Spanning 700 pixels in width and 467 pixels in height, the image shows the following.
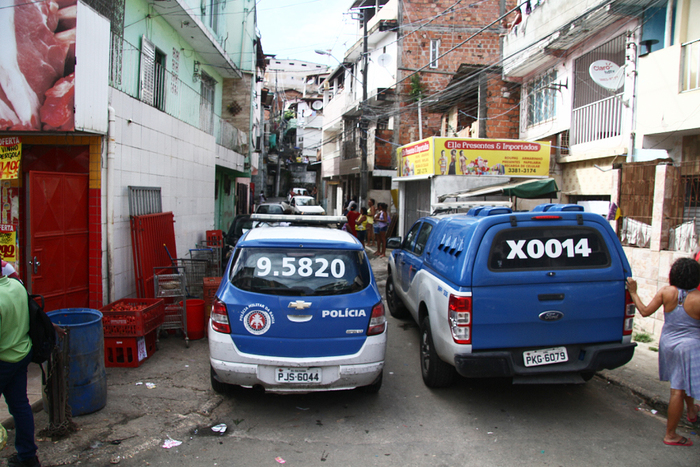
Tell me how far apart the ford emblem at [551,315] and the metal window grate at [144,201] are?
20.6 ft

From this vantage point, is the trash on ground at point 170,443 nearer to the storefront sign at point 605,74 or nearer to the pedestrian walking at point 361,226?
the storefront sign at point 605,74

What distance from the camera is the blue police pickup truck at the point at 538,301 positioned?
4.29 m

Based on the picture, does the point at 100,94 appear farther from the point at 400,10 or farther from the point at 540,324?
the point at 400,10

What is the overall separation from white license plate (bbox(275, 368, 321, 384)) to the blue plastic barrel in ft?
5.70

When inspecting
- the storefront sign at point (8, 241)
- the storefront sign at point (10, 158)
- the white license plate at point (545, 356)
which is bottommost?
the white license plate at point (545, 356)

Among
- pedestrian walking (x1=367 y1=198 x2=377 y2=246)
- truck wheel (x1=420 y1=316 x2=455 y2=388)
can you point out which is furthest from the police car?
pedestrian walking (x1=367 y1=198 x2=377 y2=246)

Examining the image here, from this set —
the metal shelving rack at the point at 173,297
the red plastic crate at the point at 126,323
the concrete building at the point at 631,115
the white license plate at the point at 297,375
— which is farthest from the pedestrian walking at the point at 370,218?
the white license plate at the point at 297,375

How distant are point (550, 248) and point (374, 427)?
2.35 metres

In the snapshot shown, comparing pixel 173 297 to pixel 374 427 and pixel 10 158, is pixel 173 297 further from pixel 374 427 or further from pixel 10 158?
pixel 374 427

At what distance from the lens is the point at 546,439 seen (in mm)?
4152

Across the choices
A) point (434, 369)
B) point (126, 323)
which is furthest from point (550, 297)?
point (126, 323)

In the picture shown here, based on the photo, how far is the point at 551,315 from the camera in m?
4.32

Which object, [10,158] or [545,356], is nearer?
[545,356]

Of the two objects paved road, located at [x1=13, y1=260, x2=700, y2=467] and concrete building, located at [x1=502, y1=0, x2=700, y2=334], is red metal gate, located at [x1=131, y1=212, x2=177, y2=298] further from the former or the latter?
concrete building, located at [x1=502, y1=0, x2=700, y2=334]
